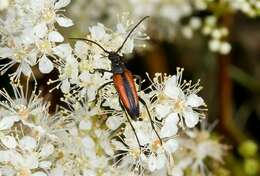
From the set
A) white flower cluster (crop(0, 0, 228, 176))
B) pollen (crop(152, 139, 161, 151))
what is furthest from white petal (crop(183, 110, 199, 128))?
pollen (crop(152, 139, 161, 151))

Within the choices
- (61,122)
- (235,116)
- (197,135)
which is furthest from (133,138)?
(235,116)

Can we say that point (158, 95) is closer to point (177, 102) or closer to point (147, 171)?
point (177, 102)

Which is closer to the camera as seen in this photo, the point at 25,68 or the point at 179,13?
the point at 25,68

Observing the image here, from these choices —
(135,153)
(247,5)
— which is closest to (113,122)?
(135,153)

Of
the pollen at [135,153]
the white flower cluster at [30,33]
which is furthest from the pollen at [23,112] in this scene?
the pollen at [135,153]

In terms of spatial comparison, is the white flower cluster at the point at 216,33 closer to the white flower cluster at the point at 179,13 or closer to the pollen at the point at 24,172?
the white flower cluster at the point at 179,13

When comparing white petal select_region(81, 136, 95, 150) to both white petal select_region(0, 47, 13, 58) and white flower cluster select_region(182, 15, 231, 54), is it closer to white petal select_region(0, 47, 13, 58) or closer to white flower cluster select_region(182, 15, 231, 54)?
white petal select_region(0, 47, 13, 58)

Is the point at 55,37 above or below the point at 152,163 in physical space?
above

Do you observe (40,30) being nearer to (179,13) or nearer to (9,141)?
(9,141)
